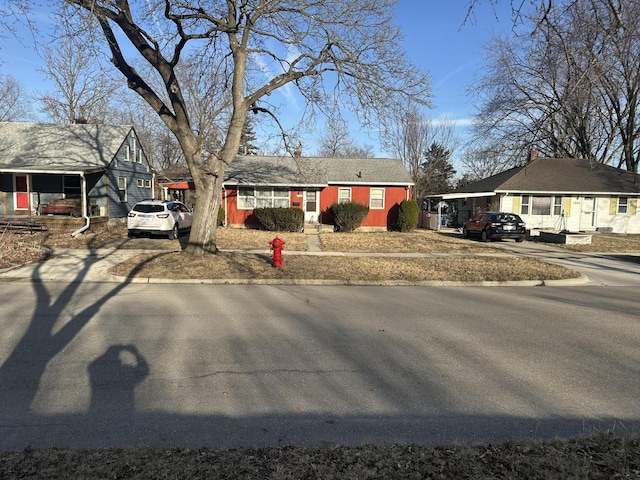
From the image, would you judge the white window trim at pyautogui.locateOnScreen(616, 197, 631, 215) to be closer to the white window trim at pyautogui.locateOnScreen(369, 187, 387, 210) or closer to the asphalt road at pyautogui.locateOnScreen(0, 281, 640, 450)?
the white window trim at pyautogui.locateOnScreen(369, 187, 387, 210)

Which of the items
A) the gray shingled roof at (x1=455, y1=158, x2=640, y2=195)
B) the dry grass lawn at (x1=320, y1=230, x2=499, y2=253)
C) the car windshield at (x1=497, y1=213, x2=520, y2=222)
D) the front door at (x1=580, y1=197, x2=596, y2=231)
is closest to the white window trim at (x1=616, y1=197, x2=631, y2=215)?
the gray shingled roof at (x1=455, y1=158, x2=640, y2=195)

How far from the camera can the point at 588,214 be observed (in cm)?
2709

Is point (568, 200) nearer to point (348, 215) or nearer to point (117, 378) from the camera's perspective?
point (348, 215)

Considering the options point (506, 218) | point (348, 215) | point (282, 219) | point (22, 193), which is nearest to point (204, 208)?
point (282, 219)

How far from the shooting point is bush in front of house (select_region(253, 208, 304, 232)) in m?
22.4

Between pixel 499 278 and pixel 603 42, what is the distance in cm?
693

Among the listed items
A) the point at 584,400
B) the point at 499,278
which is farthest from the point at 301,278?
the point at 584,400

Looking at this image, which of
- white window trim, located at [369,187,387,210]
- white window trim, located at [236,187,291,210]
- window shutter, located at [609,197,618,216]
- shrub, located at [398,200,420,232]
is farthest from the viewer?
window shutter, located at [609,197,618,216]

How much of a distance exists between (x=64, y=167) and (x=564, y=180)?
28.9 m

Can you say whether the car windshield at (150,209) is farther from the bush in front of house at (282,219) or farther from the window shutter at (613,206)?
the window shutter at (613,206)

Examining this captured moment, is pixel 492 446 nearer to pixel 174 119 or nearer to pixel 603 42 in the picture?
pixel 603 42

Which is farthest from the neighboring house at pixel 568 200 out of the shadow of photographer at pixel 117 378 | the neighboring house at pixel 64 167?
the shadow of photographer at pixel 117 378

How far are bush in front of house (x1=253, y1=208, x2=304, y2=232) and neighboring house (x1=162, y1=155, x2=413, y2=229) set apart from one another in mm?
1922

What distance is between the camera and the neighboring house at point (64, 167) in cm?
2088
